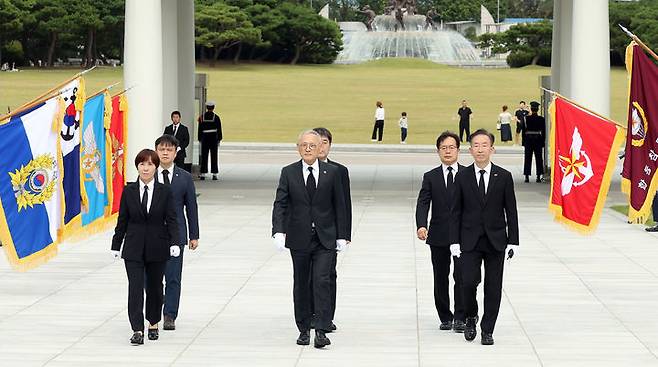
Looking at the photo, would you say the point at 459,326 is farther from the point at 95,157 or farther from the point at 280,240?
the point at 95,157

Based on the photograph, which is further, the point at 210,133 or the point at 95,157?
the point at 210,133

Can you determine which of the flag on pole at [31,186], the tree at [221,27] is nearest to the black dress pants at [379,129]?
the flag on pole at [31,186]

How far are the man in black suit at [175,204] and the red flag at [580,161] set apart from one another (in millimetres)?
4792

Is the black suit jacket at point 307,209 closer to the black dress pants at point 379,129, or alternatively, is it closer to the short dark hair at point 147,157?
the short dark hair at point 147,157

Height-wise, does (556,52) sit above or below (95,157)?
above

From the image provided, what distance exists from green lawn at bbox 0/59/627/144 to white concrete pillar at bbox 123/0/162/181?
74.1 ft

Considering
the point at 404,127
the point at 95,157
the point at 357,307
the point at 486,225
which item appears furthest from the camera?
the point at 404,127

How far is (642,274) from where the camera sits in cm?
1541

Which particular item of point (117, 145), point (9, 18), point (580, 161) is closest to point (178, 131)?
point (117, 145)

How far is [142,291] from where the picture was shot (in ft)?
36.2

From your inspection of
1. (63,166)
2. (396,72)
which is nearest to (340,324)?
(63,166)

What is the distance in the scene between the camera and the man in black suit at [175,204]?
11.5m

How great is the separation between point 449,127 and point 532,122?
1034 inches

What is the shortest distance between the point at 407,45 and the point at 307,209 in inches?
4598
